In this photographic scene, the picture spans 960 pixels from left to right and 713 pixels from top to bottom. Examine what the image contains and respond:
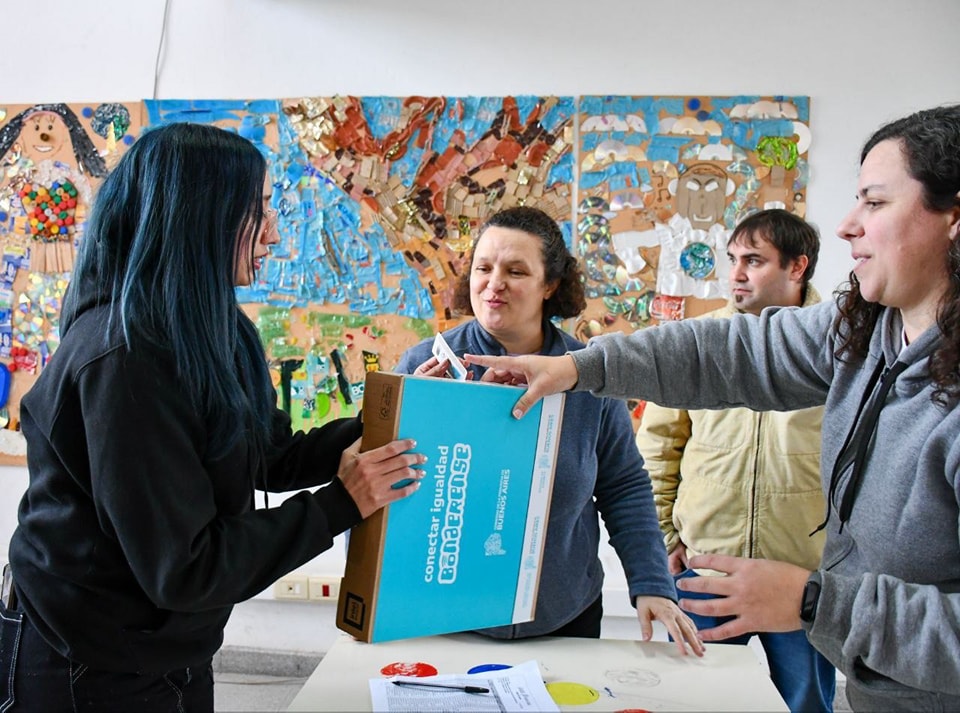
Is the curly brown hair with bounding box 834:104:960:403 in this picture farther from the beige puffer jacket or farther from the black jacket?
the beige puffer jacket

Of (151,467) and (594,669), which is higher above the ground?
(151,467)

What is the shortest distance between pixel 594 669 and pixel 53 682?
82 cm

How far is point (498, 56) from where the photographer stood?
109 inches

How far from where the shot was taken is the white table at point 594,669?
1164 millimetres

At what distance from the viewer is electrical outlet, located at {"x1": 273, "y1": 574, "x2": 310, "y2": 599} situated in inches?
114

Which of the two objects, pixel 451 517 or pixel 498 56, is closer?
pixel 451 517

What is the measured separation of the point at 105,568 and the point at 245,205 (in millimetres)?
553

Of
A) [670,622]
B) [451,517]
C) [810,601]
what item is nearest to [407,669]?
[451,517]

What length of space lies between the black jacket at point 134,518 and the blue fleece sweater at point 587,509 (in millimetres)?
477

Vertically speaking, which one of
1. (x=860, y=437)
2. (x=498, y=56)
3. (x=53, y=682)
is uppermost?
(x=498, y=56)

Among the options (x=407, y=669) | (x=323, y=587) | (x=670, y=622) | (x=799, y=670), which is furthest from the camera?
(x=323, y=587)

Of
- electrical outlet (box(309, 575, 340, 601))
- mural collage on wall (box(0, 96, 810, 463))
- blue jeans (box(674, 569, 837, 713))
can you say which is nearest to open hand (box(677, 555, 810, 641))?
blue jeans (box(674, 569, 837, 713))

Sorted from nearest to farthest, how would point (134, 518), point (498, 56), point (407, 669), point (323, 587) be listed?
point (134, 518) → point (407, 669) → point (498, 56) → point (323, 587)

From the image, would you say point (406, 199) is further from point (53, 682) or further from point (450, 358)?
point (53, 682)
